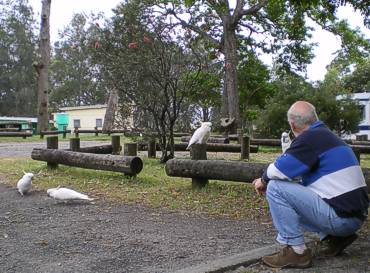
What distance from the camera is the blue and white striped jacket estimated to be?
3.79m

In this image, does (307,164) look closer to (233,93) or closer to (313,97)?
(313,97)

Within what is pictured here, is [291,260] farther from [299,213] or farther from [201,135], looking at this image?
[201,135]

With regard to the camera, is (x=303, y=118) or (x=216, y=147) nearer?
(x=303, y=118)

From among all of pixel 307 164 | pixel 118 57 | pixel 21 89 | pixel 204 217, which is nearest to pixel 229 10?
pixel 118 57

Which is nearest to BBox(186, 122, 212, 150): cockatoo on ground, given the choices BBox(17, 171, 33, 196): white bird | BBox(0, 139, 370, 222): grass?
BBox(0, 139, 370, 222): grass

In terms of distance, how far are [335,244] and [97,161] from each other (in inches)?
211

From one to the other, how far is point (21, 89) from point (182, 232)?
6204 cm

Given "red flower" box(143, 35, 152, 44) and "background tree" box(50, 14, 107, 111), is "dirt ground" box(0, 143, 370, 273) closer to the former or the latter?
"red flower" box(143, 35, 152, 44)

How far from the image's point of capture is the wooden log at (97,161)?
8.45m

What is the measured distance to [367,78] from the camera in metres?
53.8

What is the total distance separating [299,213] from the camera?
3918mm

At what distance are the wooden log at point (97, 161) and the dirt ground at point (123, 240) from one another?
149cm

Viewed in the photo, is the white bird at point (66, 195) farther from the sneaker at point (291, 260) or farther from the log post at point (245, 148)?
the log post at point (245, 148)

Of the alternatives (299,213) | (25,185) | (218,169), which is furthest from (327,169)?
(25,185)
